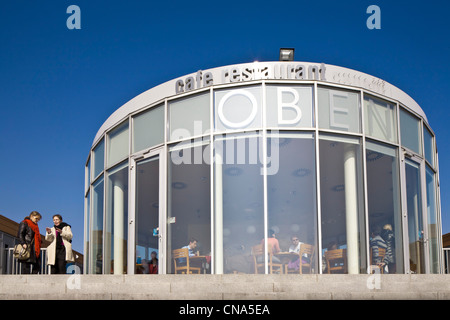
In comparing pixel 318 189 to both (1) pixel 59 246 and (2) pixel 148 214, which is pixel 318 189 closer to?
(2) pixel 148 214

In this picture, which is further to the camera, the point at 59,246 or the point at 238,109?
the point at 238,109

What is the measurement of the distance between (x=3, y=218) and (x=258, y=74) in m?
10.4

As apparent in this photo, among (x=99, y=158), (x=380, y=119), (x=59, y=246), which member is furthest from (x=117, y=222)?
(x=380, y=119)

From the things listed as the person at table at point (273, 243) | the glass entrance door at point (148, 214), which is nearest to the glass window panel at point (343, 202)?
the person at table at point (273, 243)

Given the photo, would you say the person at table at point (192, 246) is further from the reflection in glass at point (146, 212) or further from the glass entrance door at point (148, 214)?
the reflection in glass at point (146, 212)

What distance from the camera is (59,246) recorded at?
14.1 metres

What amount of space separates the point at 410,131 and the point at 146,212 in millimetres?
6011

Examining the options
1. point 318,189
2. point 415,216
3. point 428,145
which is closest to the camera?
point 318,189

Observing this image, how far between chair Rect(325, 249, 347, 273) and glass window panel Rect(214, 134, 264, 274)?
4.22ft

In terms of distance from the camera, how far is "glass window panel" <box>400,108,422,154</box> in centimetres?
1573

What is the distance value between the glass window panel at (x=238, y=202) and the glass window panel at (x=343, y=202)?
1.27m

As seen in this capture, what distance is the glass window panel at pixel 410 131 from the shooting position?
51.6ft

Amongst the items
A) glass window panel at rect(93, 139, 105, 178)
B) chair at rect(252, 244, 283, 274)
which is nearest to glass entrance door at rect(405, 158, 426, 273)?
chair at rect(252, 244, 283, 274)

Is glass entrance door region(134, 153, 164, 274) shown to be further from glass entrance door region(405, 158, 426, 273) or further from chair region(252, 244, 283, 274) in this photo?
glass entrance door region(405, 158, 426, 273)
